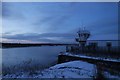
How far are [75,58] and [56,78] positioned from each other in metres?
18.3

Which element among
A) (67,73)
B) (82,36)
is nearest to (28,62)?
(67,73)

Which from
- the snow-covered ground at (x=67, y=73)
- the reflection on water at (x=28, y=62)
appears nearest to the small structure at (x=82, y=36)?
the reflection on water at (x=28, y=62)

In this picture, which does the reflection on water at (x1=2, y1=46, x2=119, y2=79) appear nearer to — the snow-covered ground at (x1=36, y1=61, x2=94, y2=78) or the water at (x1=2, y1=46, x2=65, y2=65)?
the water at (x1=2, y1=46, x2=65, y2=65)

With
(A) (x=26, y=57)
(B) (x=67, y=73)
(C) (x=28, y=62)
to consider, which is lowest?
(A) (x=26, y=57)

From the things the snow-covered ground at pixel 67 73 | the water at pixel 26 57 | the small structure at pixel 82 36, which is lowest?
the water at pixel 26 57

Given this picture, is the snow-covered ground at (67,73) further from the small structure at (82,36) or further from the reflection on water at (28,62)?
the small structure at (82,36)

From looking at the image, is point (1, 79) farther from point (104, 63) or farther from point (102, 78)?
point (104, 63)

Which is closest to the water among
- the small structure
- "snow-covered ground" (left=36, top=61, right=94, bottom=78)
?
the small structure

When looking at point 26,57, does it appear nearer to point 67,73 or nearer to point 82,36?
point 82,36

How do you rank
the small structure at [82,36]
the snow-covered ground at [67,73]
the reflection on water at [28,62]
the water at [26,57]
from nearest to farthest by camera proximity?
the snow-covered ground at [67,73] < the reflection on water at [28,62] < the water at [26,57] < the small structure at [82,36]

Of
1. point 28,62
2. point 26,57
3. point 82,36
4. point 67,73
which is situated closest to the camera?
point 67,73

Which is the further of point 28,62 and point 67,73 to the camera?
point 28,62

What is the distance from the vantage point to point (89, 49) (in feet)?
121

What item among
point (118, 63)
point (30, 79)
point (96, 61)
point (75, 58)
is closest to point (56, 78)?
point (30, 79)
